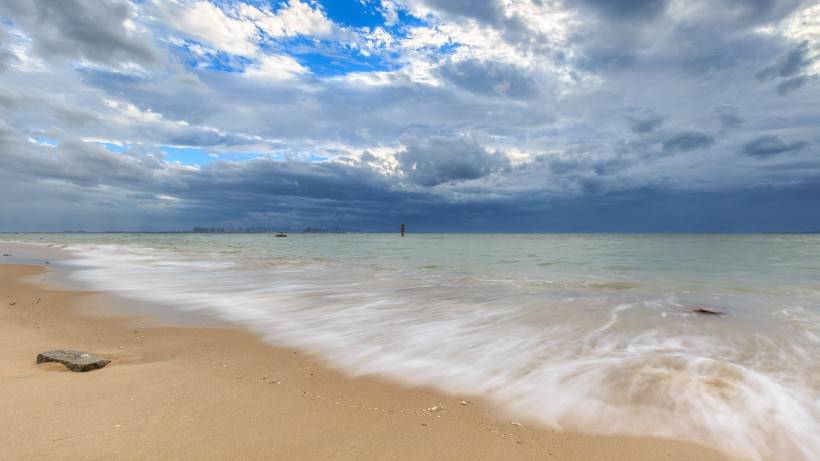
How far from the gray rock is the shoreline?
113mm

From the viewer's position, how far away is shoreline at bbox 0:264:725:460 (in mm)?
3193

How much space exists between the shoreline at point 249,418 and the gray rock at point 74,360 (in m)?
0.11

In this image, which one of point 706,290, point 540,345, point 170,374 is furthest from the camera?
point 706,290

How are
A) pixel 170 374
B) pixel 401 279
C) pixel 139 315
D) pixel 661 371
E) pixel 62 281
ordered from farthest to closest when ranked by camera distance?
pixel 401 279 < pixel 62 281 < pixel 139 315 < pixel 661 371 < pixel 170 374

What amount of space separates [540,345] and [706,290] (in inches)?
378

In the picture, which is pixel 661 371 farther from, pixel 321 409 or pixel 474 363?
pixel 321 409

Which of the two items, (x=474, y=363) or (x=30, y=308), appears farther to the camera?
(x=30, y=308)

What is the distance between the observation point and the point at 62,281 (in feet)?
49.9

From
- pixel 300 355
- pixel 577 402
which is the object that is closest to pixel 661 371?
pixel 577 402

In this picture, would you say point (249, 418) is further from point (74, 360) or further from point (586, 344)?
point (586, 344)

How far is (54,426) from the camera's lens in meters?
3.40

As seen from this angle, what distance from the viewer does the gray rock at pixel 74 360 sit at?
16.1 feet

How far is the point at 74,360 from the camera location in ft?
16.5

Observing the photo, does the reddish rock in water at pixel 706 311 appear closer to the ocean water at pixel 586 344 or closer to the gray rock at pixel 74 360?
the ocean water at pixel 586 344
